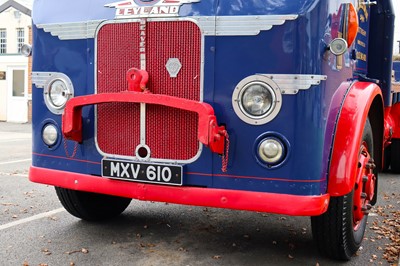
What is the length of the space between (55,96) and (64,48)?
37cm

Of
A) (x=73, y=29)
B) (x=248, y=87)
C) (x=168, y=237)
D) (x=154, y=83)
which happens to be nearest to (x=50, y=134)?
(x=73, y=29)

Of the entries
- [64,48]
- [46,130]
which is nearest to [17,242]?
[46,130]

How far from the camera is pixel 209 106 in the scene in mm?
3275

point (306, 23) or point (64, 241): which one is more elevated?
point (306, 23)

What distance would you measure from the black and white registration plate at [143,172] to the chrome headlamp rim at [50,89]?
22.3 inches

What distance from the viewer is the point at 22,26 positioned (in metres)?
22.5

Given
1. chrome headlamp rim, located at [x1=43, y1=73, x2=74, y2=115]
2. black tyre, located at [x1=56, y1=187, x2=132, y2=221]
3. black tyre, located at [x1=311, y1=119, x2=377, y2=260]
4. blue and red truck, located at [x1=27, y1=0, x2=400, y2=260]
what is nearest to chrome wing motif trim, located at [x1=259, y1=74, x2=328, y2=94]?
blue and red truck, located at [x1=27, y1=0, x2=400, y2=260]

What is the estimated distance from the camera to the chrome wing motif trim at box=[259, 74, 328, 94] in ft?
10.4

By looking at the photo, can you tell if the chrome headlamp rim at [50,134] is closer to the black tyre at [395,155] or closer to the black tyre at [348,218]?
the black tyre at [348,218]

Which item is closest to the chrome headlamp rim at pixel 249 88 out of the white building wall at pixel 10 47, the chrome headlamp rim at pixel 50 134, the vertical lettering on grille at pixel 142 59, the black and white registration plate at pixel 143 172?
the black and white registration plate at pixel 143 172

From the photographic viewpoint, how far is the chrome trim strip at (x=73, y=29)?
373 centimetres

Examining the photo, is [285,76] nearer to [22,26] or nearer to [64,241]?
[64,241]

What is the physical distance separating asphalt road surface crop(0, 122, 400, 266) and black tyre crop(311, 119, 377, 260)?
15cm

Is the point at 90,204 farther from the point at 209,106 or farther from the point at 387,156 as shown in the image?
the point at 387,156
